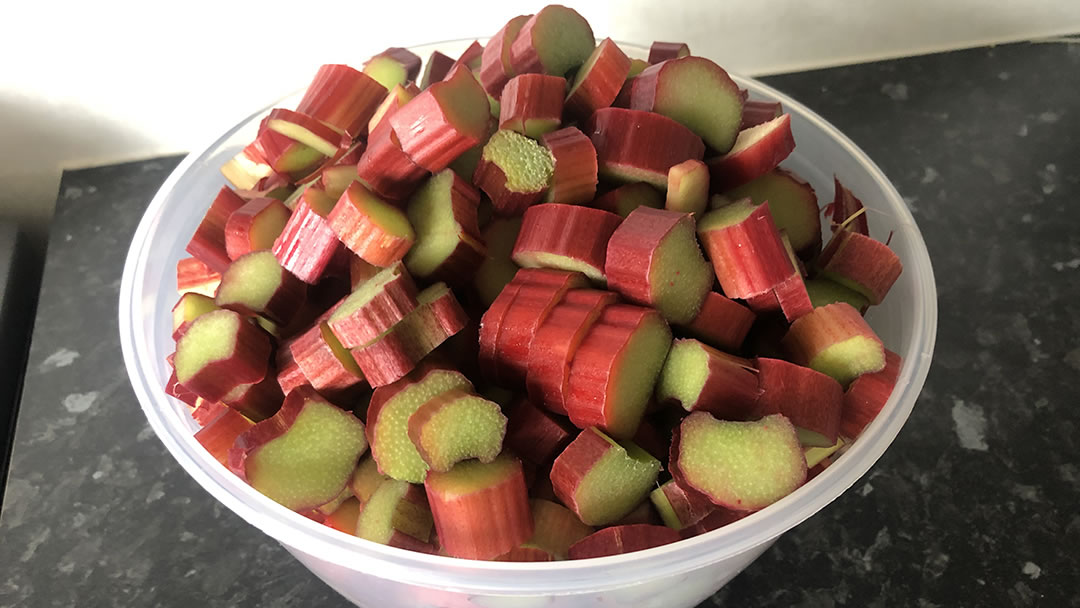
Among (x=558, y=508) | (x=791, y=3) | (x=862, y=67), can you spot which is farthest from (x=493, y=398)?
(x=862, y=67)

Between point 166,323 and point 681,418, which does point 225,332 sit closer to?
point 166,323

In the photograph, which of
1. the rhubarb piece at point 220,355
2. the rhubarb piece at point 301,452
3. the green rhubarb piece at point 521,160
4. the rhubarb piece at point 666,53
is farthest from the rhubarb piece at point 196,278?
the rhubarb piece at point 666,53

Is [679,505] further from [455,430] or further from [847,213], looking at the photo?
[847,213]

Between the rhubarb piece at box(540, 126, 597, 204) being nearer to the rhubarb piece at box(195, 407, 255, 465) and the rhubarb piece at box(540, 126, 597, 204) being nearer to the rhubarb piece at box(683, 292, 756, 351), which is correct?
the rhubarb piece at box(683, 292, 756, 351)

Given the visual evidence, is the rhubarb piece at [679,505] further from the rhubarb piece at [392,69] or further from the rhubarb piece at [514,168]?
the rhubarb piece at [392,69]

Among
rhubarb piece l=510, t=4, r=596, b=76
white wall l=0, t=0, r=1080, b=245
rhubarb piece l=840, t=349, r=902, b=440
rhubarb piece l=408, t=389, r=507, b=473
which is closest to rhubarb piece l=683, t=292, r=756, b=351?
rhubarb piece l=840, t=349, r=902, b=440

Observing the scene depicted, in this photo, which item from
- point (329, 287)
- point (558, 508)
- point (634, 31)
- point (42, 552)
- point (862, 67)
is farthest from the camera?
point (862, 67)

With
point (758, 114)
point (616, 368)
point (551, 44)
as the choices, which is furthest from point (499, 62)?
point (616, 368)
